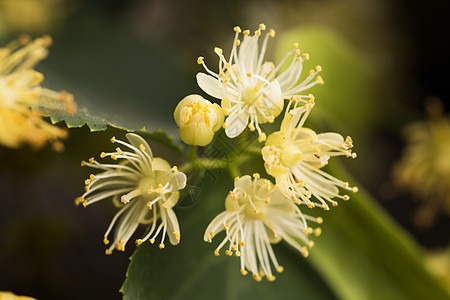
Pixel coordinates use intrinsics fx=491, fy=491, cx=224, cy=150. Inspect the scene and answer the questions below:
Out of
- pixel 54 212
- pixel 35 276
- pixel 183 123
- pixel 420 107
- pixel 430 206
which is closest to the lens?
pixel 183 123

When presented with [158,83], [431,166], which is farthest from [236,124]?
[431,166]

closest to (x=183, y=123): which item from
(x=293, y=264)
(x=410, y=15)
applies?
(x=293, y=264)

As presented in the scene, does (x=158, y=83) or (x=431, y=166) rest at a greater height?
(x=158, y=83)

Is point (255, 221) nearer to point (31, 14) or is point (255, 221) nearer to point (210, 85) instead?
point (210, 85)

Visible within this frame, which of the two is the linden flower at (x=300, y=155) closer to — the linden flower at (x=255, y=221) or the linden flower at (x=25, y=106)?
the linden flower at (x=255, y=221)

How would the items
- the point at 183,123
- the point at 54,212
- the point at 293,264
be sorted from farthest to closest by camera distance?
1. the point at 54,212
2. the point at 293,264
3. the point at 183,123

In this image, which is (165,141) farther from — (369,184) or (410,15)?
(410,15)

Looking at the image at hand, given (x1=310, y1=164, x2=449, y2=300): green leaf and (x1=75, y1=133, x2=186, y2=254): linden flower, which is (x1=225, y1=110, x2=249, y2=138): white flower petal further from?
(x1=310, y1=164, x2=449, y2=300): green leaf
